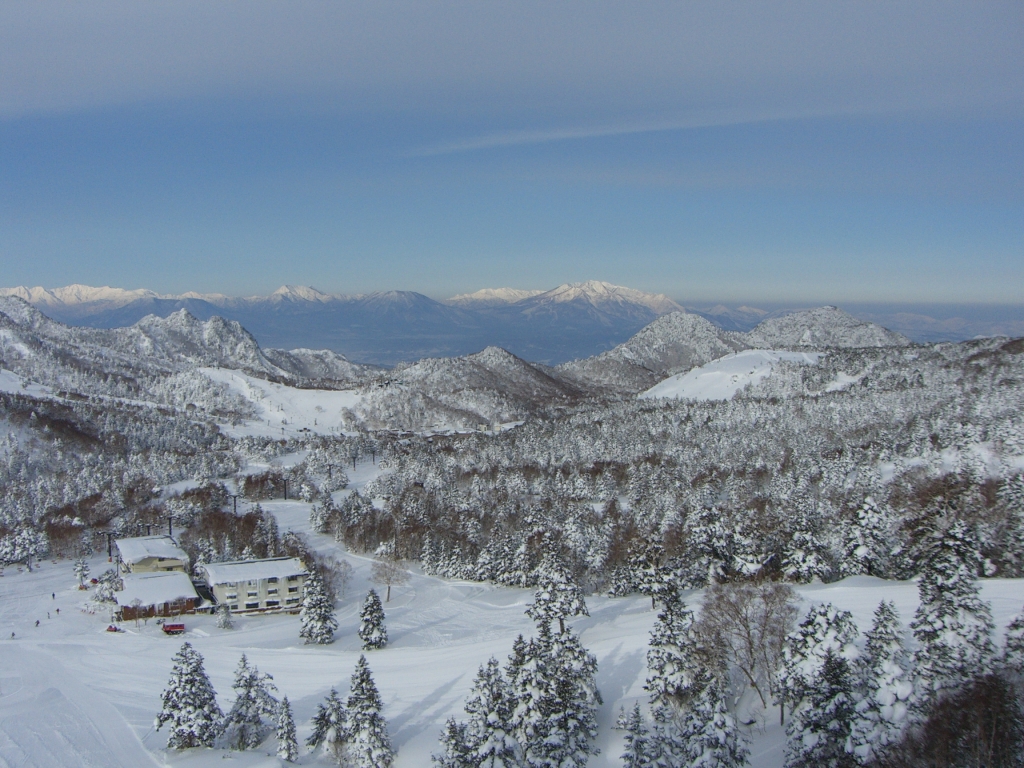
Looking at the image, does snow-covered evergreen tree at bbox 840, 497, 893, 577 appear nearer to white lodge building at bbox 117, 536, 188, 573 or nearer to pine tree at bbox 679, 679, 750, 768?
pine tree at bbox 679, 679, 750, 768

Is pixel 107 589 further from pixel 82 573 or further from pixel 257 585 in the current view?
pixel 257 585

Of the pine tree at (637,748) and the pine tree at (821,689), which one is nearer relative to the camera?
the pine tree at (821,689)

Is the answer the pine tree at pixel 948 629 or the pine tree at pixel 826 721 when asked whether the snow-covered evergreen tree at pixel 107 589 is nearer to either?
the pine tree at pixel 826 721

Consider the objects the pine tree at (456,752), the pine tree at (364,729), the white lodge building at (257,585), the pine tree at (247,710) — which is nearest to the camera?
the pine tree at (456,752)

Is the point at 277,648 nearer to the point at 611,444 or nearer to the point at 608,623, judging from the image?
the point at 608,623

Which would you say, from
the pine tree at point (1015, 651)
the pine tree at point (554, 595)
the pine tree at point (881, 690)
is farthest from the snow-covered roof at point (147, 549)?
the pine tree at point (1015, 651)

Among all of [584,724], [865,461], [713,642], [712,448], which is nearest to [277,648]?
[584,724]

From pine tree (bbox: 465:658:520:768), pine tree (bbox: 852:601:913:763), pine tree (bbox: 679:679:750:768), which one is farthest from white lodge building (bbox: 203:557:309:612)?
pine tree (bbox: 852:601:913:763)
